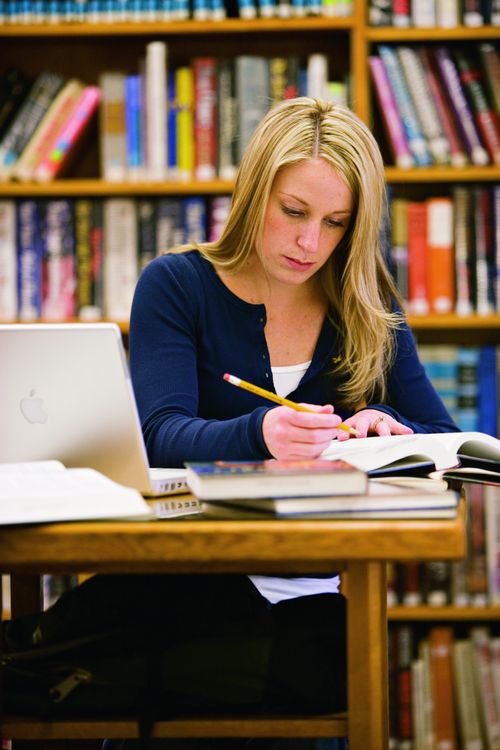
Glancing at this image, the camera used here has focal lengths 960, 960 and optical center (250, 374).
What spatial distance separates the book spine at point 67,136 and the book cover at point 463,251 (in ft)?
2.84

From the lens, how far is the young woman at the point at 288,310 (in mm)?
1305

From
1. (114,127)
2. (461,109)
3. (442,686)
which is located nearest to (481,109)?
(461,109)

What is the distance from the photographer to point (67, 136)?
221 cm

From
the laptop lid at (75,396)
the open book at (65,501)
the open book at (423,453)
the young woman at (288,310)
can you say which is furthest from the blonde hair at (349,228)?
the open book at (65,501)

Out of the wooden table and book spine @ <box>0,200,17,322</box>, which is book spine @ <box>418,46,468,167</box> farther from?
the wooden table

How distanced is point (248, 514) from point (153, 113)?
5.13 ft

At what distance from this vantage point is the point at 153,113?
218 centimetres

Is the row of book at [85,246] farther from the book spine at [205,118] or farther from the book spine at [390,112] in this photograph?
the book spine at [390,112]

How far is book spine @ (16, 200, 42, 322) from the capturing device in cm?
221

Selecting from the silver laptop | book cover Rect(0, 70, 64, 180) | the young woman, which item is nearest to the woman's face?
the young woman

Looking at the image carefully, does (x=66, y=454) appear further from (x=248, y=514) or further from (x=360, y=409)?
(x=360, y=409)

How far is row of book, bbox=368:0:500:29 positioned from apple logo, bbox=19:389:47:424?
156cm

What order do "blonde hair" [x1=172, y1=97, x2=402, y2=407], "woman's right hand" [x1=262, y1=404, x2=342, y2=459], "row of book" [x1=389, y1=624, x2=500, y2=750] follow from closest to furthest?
"woman's right hand" [x1=262, y1=404, x2=342, y2=459], "blonde hair" [x1=172, y1=97, x2=402, y2=407], "row of book" [x1=389, y1=624, x2=500, y2=750]

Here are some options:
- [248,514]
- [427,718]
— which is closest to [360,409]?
[248,514]
